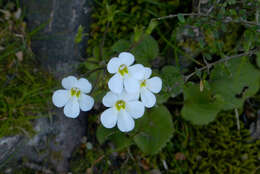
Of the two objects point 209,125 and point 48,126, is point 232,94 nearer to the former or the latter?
point 209,125

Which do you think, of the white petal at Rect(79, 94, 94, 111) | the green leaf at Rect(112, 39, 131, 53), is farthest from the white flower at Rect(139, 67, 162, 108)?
the green leaf at Rect(112, 39, 131, 53)

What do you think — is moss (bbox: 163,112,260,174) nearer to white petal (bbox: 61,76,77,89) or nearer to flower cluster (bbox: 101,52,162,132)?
flower cluster (bbox: 101,52,162,132)

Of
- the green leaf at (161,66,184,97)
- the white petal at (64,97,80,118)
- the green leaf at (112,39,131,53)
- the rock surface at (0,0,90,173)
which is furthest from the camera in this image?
the rock surface at (0,0,90,173)

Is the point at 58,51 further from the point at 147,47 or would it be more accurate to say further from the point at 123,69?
the point at 123,69

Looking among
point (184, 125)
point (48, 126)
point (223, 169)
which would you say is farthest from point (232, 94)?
point (48, 126)

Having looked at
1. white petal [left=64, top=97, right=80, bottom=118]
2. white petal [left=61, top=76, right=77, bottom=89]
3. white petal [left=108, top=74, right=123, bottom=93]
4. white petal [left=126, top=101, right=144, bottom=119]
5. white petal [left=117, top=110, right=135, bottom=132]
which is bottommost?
white petal [left=117, top=110, right=135, bottom=132]

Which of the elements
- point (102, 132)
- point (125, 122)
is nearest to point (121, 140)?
point (102, 132)
